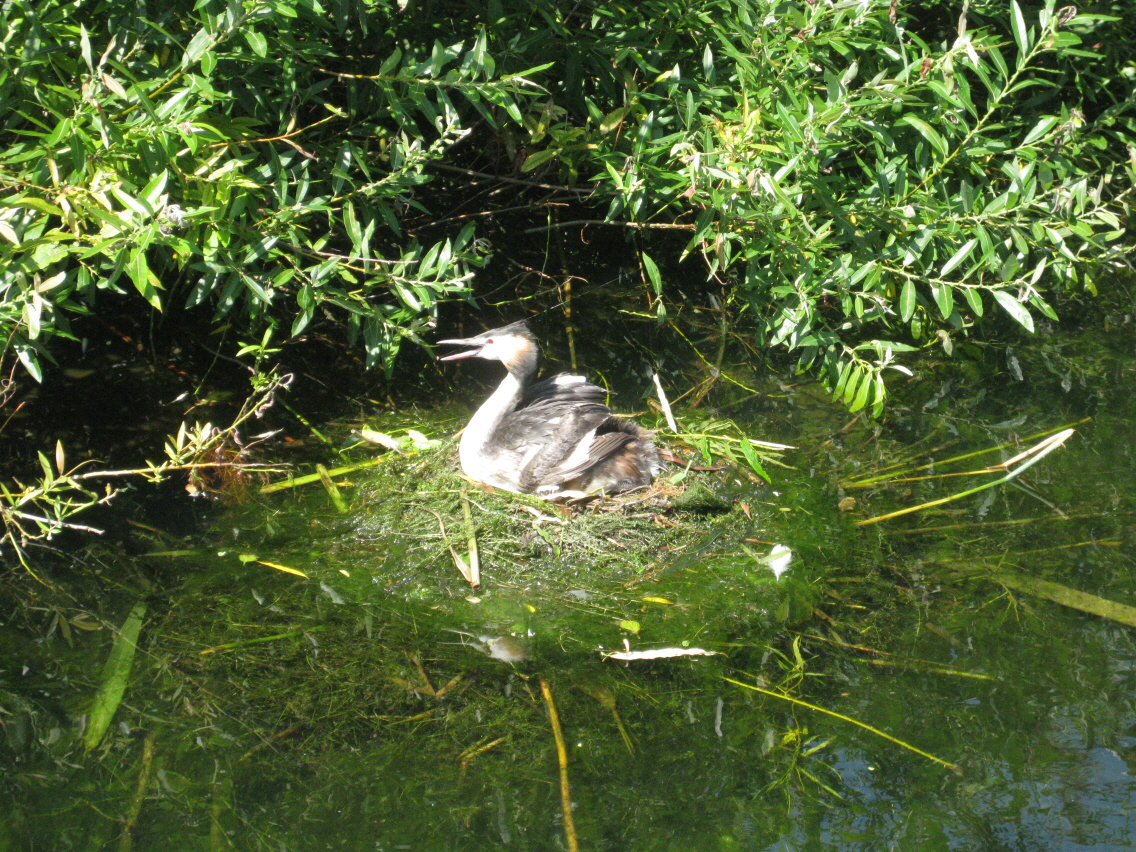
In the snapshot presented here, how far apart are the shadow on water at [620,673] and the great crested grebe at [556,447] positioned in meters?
0.12

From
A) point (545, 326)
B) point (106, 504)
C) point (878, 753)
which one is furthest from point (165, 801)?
point (545, 326)

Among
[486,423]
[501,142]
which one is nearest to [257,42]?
[486,423]

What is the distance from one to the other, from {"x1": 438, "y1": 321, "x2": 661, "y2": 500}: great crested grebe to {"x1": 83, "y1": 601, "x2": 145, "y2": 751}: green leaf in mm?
1593

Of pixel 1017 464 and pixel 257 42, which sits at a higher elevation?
pixel 257 42

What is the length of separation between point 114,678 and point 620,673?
167 cm

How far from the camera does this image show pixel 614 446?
4.62 metres

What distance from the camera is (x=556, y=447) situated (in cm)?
462

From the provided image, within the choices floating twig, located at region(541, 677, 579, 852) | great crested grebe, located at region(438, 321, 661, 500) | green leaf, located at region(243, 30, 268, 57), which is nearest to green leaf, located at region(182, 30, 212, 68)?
green leaf, located at region(243, 30, 268, 57)

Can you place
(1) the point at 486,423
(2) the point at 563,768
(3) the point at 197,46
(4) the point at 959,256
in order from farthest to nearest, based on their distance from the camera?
1. (1) the point at 486,423
2. (4) the point at 959,256
3. (3) the point at 197,46
4. (2) the point at 563,768

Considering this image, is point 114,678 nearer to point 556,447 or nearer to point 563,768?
point 563,768

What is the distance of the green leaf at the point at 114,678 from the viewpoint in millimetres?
3166

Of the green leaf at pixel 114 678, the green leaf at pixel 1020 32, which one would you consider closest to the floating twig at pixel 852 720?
the green leaf at pixel 114 678

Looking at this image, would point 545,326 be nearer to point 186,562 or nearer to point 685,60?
point 685,60

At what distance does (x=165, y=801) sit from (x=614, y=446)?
2371 mm
